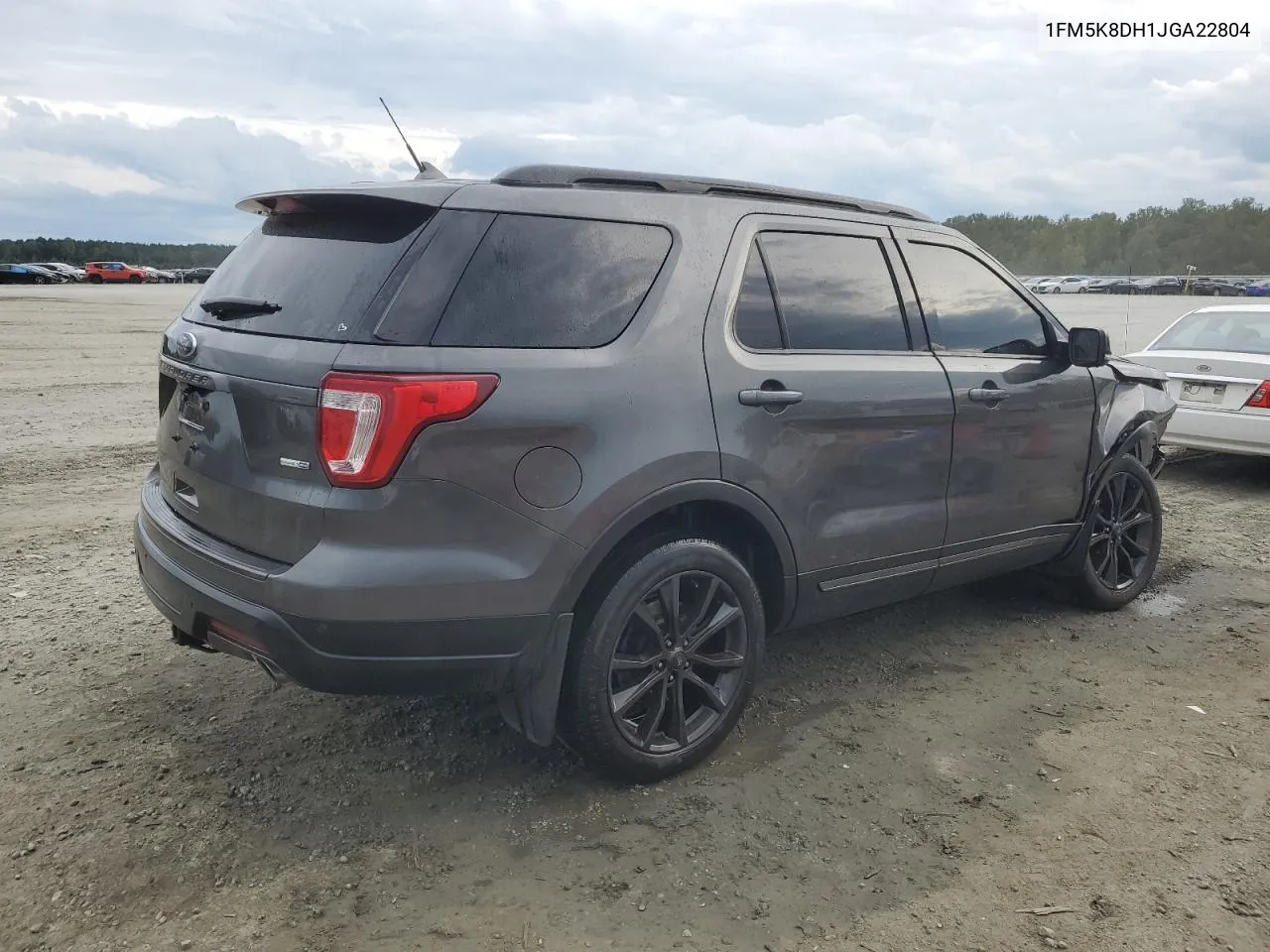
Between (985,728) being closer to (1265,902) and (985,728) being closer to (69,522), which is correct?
(1265,902)

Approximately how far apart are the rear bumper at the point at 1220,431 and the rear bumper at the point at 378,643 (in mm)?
6459

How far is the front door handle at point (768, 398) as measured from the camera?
3404 millimetres

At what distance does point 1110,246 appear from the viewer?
10950cm

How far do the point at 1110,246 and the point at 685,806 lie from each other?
Answer: 4718 inches

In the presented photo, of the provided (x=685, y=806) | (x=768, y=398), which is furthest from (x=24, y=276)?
(x=685, y=806)

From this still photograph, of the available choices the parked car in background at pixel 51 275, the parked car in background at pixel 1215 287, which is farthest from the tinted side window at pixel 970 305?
the parked car in background at pixel 51 275

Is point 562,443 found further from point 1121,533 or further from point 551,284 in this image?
point 1121,533

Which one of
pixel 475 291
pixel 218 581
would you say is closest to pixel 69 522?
pixel 218 581

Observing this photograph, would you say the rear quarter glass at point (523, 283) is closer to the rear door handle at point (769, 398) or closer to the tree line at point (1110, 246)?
the rear door handle at point (769, 398)

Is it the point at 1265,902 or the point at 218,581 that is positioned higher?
the point at 218,581

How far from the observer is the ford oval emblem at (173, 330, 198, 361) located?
326cm

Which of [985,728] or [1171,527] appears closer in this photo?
[985,728]

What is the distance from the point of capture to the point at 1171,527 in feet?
22.7

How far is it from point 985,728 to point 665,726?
50.3 inches
